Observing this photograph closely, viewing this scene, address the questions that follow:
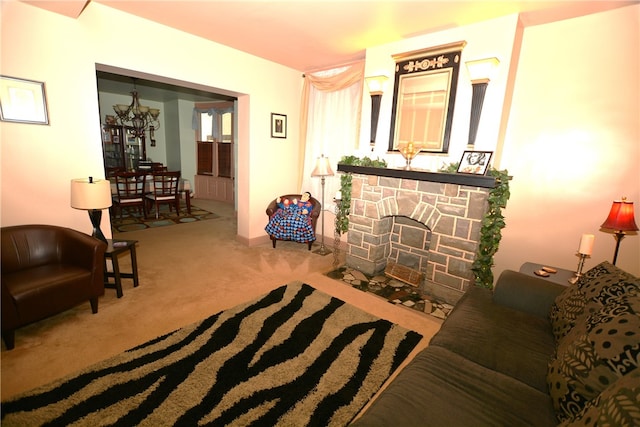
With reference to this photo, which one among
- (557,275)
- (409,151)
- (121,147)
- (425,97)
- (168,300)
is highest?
(425,97)

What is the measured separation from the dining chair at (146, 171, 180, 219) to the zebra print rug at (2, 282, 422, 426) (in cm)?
396

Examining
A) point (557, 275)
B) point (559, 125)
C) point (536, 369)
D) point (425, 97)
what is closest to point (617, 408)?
point (536, 369)

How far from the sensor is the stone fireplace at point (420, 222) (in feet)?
9.16

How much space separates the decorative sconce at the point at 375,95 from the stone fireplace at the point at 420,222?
0.55m

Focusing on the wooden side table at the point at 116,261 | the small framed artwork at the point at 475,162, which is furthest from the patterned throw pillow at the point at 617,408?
the wooden side table at the point at 116,261

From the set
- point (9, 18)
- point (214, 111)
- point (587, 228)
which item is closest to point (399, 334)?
point (587, 228)

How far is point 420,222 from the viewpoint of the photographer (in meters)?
3.16

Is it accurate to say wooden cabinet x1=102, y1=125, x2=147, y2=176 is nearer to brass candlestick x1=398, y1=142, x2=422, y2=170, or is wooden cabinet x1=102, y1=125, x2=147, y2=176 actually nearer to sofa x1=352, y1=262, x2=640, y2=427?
brass candlestick x1=398, y1=142, x2=422, y2=170

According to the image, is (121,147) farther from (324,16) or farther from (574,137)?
(574,137)

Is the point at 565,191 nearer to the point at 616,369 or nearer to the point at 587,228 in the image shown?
the point at 587,228

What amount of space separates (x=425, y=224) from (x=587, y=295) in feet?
5.13

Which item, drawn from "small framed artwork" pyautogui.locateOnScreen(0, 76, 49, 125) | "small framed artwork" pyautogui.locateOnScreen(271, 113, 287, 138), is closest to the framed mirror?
"small framed artwork" pyautogui.locateOnScreen(271, 113, 287, 138)

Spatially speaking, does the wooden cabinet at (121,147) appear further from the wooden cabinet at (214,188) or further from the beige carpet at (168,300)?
the beige carpet at (168,300)

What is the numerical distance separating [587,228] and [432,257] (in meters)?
1.40
